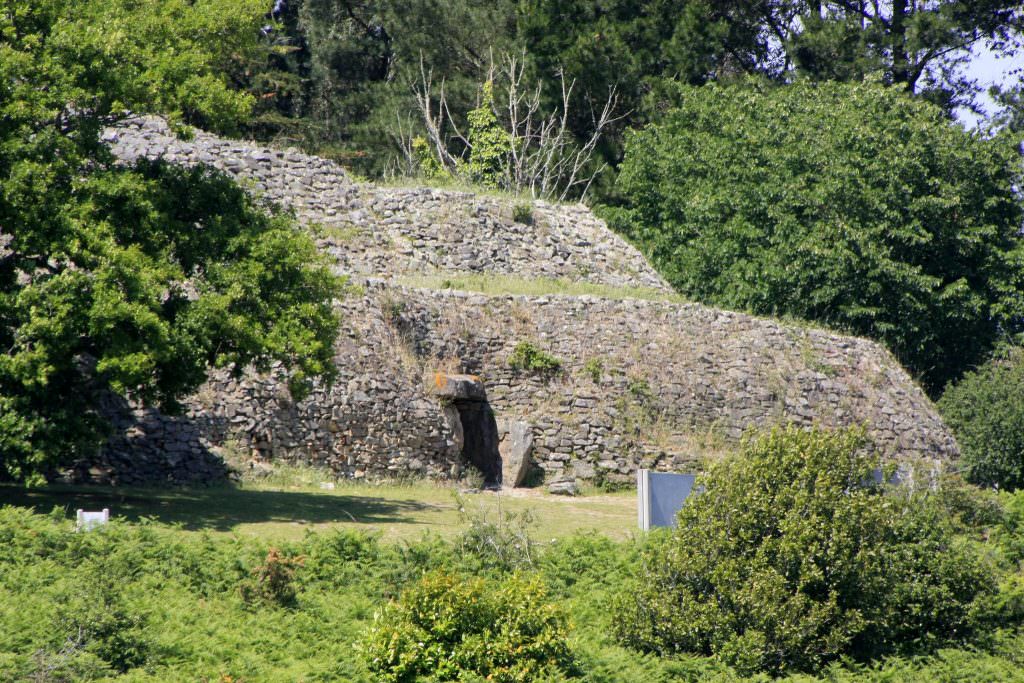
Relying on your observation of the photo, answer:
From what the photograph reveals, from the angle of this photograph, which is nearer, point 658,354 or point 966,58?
point 658,354

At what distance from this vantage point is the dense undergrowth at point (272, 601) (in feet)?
32.5

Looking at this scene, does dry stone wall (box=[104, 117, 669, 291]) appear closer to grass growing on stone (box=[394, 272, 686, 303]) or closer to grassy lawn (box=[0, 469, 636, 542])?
grass growing on stone (box=[394, 272, 686, 303])

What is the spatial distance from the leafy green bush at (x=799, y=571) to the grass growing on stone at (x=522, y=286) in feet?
46.5

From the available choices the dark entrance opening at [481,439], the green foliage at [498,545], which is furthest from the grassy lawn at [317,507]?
the dark entrance opening at [481,439]

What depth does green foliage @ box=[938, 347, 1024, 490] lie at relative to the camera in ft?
84.4

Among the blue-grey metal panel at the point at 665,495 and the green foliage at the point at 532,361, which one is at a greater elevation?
the green foliage at the point at 532,361

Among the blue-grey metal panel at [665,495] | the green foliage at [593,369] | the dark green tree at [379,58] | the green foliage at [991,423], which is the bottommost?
the green foliage at [991,423]

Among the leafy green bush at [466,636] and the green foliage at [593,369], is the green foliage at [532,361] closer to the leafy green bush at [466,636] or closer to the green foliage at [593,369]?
the green foliage at [593,369]

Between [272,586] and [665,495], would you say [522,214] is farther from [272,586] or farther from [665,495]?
[272,586]

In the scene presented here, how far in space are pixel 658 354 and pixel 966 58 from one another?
20.4m

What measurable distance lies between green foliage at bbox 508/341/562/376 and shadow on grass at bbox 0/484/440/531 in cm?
561

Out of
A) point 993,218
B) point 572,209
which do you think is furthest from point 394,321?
point 993,218

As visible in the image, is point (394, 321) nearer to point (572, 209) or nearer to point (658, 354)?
point (658, 354)

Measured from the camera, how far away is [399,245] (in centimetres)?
2906
